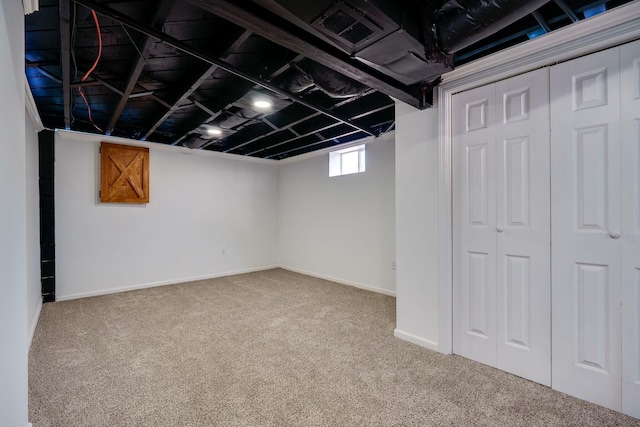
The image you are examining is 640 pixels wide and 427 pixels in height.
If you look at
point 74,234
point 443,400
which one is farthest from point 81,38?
point 443,400

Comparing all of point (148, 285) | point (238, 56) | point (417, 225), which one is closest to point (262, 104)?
point (238, 56)

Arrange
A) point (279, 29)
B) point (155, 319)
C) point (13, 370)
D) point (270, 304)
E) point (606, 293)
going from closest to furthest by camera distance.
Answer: point (13, 370)
point (279, 29)
point (606, 293)
point (155, 319)
point (270, 304)

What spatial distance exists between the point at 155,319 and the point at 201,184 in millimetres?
2736

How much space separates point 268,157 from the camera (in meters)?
6.23

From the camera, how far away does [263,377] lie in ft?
6.98

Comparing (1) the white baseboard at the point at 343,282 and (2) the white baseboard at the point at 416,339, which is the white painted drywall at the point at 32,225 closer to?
(2) the white baseboard at the point at 416,339

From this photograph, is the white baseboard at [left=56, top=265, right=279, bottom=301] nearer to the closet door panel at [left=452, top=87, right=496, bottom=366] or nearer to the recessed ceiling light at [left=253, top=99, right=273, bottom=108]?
the recessed ceiling light at [left=253, top=99, right=273, bottom=108]

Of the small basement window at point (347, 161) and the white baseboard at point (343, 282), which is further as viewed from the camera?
the small basement window at point (347, 161)

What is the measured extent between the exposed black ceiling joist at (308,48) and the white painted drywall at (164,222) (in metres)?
3.90

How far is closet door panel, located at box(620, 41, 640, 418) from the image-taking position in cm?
174

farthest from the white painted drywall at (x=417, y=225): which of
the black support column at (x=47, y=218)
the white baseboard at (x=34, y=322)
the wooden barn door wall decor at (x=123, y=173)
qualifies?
the black support column at (x=47, y=218)

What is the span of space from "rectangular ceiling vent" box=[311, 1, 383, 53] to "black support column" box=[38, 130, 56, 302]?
4.40 metres

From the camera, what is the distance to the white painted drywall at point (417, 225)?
256 centimetres

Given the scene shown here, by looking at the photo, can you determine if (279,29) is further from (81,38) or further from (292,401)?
(292,401)
